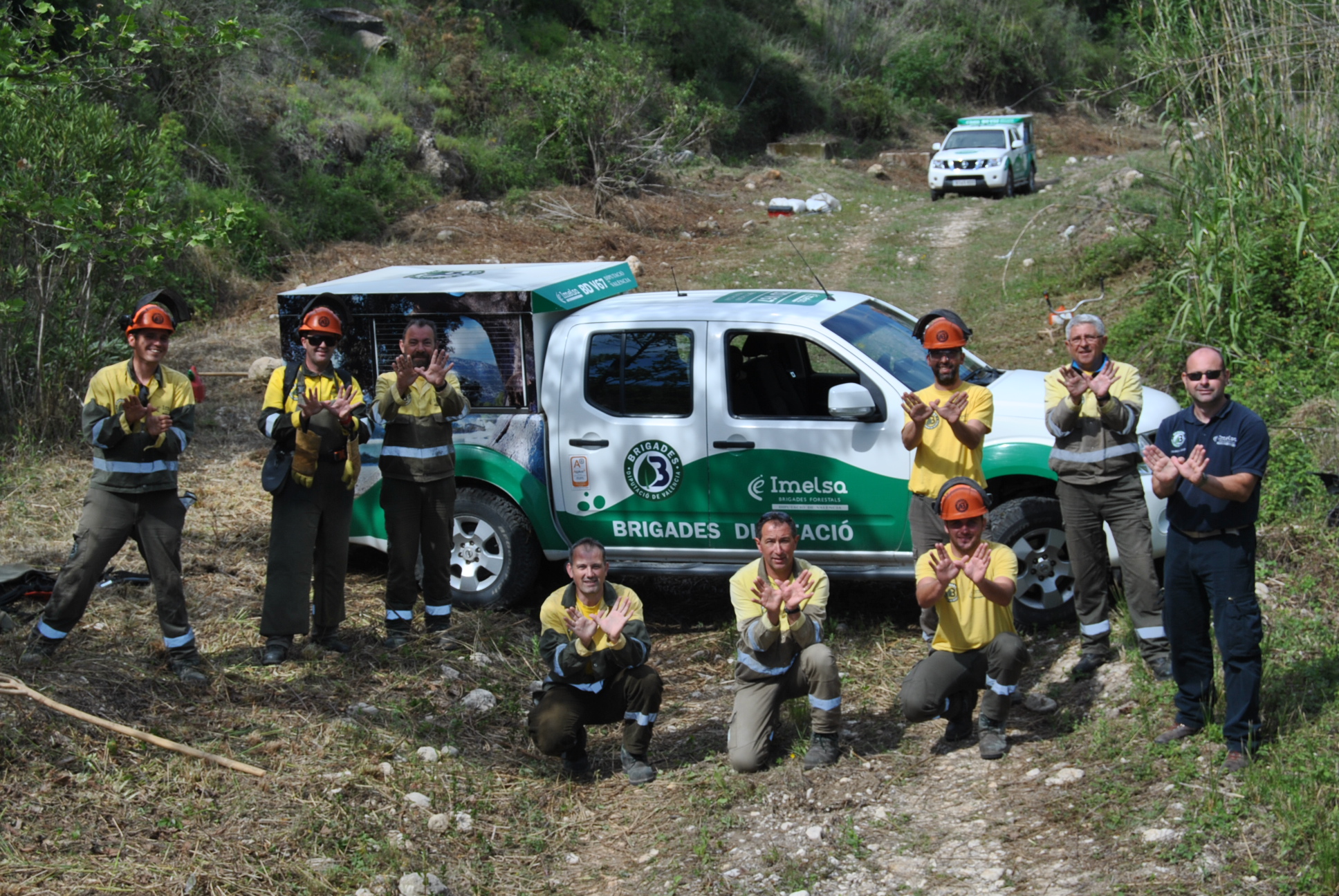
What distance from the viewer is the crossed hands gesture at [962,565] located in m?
4.75

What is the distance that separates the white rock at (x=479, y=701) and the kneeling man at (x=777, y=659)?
133 centimetres

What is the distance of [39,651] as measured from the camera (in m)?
5.58

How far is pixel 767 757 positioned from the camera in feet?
17.0

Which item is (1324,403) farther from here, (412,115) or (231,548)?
(412,115)

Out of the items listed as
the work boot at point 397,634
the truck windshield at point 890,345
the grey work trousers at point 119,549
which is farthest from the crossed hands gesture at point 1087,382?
the grey work trousers at point 119,549

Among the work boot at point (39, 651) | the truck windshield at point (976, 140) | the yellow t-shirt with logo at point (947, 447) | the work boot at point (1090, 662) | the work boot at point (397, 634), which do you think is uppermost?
the truck windshield at point (976, 140)

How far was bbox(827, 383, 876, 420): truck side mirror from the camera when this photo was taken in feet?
19.6

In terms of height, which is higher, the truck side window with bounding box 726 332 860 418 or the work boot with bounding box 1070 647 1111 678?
the truck side window with bounding box 726 332 860 418

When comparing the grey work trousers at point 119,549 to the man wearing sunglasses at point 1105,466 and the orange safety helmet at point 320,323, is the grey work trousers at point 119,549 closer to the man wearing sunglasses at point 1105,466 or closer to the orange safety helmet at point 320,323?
the orange safety helmet at point 320,323

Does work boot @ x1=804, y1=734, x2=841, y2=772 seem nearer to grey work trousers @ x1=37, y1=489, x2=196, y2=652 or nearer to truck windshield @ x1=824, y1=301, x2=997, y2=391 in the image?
truck windshield @ x1=824, y1=301, x2=997, y2=391

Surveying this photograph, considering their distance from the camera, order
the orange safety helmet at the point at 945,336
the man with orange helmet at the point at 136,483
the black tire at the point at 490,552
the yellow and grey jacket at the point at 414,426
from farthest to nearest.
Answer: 1. the black tire at the point at 490,552
2. the yellow and grey jacket at the point at 414,426
3. the orange safety helmet at the point at 945,336
4. the man with orange helmet at the point at 136,483

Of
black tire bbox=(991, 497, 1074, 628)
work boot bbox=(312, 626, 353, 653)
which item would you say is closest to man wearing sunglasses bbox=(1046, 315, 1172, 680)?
black tire bbox=(991, 497, 1074, 628)

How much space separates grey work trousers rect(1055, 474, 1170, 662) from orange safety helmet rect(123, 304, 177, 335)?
14.1ft

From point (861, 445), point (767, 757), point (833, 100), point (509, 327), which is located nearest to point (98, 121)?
point (509, 327)
